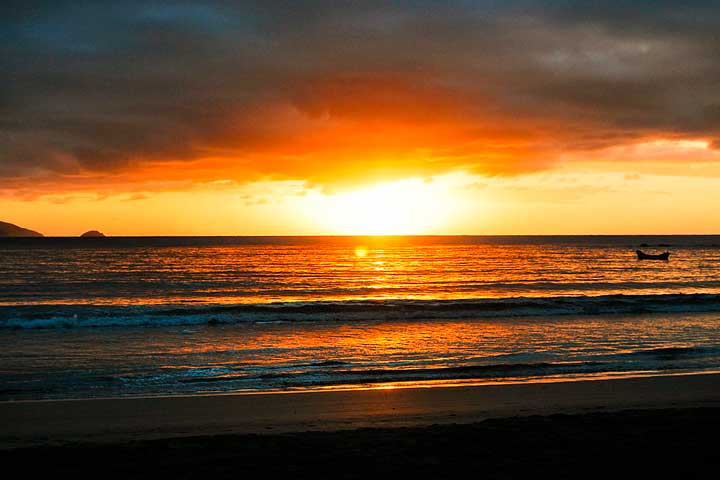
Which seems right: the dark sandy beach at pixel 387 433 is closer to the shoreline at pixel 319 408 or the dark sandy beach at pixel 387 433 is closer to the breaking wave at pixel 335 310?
the shoreline at pixel 319 408

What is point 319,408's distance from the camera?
1184 cm

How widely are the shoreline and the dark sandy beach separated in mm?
31

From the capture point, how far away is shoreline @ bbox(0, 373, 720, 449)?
33.6 feet

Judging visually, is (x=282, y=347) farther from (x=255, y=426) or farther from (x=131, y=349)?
(x=255, y=426)

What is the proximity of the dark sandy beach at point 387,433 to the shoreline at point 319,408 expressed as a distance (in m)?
0.03

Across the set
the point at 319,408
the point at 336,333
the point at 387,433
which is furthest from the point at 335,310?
the point at 387,433

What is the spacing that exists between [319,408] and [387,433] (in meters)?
2.69

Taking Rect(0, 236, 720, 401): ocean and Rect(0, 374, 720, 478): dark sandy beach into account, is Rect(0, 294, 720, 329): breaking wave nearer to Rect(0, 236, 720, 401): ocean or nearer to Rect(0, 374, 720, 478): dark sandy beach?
Rect(0, 236, 720, 401): ocean

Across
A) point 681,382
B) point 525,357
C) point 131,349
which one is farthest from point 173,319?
point 681,382

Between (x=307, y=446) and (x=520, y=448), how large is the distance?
2.90 metres

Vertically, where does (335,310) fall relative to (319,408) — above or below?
below

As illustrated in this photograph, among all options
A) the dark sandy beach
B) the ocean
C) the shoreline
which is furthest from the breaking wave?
the dark sandy beach

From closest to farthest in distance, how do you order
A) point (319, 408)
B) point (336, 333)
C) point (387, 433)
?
point (387, 433), point (319, 408), point (336, 333)

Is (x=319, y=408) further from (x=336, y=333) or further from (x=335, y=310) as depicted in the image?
(x=335, y=310)
